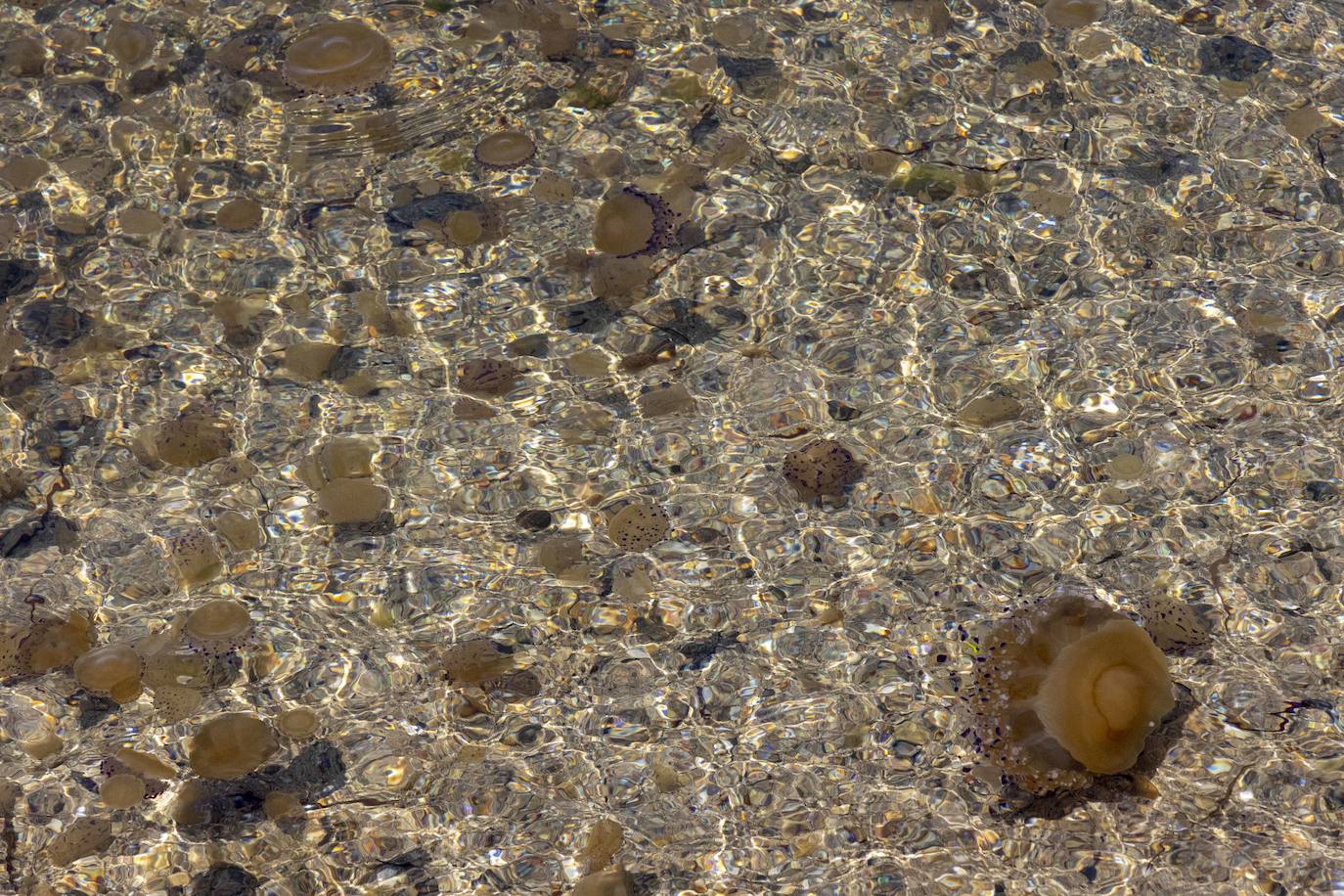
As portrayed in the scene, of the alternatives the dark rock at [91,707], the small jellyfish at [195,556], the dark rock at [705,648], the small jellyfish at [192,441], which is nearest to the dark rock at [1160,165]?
the dark rock at [705,648]

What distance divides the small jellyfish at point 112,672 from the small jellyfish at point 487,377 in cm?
130

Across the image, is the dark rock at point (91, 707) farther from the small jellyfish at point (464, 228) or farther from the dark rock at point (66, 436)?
the small jellyfish at point (464, 228)

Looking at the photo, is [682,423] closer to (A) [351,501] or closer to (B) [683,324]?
(B) [683,324]

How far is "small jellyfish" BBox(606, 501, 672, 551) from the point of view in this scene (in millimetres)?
3662

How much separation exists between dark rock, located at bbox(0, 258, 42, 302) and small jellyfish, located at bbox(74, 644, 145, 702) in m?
1.51

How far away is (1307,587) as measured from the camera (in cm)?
346

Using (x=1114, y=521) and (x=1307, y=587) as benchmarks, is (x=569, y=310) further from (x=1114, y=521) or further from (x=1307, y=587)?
(x=1307, y=587)

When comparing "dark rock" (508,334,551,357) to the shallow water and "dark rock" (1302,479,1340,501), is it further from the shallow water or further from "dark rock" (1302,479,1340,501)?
"dark rock" (1302,479,1340,501)

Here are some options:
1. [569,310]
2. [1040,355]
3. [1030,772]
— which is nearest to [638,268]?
[569,310]

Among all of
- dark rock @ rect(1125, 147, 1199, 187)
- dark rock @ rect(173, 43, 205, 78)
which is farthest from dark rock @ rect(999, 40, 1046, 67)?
dark rock @ rect(173, 43, 205, 78)

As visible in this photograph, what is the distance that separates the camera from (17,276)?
14.1 ft

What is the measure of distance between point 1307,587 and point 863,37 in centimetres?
261

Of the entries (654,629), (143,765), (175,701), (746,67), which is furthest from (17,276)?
(746,67)

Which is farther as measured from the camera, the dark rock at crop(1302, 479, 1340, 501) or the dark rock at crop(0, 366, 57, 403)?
the dark rock at crop(0, 366, 57, 403)
